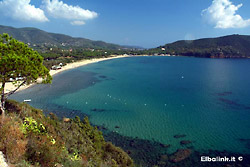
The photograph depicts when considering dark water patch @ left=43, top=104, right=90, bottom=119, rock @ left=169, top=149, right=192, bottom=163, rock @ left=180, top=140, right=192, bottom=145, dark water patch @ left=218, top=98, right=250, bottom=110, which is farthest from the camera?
dark water patch @ left=218, top=98, right=250, bottom=110

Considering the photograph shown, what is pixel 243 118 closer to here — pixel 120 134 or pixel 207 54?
pixel 120 134

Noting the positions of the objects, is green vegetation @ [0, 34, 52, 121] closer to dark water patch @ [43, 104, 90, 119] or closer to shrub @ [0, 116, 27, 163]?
shrub @ [0, 116, 27, 163]

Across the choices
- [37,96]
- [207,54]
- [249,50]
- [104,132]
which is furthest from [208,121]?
[249,50]

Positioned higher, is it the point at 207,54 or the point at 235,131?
the point at 207,54

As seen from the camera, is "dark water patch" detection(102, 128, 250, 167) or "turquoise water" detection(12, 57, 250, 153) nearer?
"dark water patch" detection(102, 128, 250, 167)

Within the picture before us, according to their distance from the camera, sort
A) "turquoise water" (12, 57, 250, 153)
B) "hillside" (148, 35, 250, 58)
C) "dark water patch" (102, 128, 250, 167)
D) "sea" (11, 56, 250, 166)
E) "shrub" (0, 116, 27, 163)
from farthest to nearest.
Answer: "hillside" (148, 35, 250, 58) < "turquoise water" (12, 57, 250, 153) < "sea" (11, 56, 250, 166) < "dark water patch" (102, 128, 250, 167) < "shrub" (0, 116, 27, 163)

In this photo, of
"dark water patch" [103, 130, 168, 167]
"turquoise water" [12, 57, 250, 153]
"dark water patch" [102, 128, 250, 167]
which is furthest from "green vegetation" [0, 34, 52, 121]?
"turquoise water" [12, 57, 250, 153]
